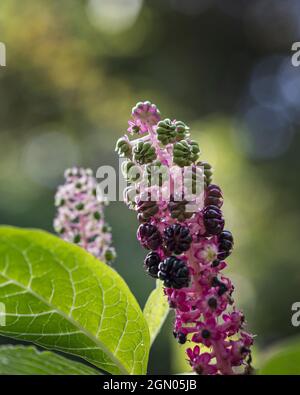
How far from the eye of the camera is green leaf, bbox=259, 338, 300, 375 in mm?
823

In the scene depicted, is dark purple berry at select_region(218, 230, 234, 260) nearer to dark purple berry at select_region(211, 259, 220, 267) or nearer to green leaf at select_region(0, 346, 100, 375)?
dark purple berry at select_region(211, 259, 220, 267)

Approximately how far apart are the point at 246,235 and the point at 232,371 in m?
9.14

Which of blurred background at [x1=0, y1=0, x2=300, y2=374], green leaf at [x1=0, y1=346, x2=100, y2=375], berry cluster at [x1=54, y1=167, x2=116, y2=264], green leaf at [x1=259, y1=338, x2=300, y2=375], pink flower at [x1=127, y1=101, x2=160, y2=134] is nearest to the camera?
green leaf at [x1=259, y1=338, x2=300, y2=375]

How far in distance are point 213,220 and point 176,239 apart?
90 mm

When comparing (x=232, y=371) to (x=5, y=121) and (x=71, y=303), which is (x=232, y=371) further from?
(x=5, y=121)

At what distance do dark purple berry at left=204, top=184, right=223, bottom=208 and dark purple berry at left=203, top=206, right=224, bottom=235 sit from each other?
0.02m

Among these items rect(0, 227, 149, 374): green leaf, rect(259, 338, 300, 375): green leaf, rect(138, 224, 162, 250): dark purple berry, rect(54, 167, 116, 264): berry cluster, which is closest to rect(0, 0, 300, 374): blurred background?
rect(54, 167, 116, 264): berry cluster

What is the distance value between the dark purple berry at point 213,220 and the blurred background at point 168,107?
224 inches

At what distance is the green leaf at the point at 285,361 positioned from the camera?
32.4 inches

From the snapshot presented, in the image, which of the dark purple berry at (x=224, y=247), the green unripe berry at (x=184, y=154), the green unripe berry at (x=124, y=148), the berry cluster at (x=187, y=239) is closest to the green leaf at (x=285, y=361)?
the berry cluster at (x=187, y=239)

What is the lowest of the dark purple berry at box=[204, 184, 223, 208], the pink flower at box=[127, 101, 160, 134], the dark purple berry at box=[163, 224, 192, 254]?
the dark purple berry at box=[163, 224, 192, 254]

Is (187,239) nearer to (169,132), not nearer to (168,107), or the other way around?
(169,132)

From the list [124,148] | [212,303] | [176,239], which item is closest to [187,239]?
[176,239]

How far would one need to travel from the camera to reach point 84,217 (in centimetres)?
146
